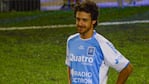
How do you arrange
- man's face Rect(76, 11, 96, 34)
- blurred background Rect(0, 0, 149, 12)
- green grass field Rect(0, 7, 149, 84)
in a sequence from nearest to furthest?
man's face Rect(76, 11, 96, 34) < green grass field Rect(0, 7, 149, 84) < blurred background Rect(0, 0, 149, 12)

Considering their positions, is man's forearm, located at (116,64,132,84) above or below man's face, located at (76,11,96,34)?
below

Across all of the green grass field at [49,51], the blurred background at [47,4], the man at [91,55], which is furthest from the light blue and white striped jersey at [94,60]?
the blurred background at [47,4]

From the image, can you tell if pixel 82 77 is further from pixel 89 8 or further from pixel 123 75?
pixel 89 8

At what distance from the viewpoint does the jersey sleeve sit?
12.3 ft

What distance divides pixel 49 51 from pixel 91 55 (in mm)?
7160

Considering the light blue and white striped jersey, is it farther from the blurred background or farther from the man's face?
the blurred background

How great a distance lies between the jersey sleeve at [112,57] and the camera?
376cm

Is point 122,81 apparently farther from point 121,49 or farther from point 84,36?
point 121,49

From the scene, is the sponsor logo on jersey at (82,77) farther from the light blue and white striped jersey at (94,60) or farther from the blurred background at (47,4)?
the blurred background at (47,4)

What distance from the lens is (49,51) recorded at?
1090cm

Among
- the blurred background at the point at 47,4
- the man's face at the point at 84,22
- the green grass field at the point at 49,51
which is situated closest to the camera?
the man's face at the point at 84,22

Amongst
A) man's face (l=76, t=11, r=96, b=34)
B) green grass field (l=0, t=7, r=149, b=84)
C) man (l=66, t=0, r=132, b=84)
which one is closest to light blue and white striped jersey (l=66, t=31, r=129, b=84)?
man (l=66, t=0, r=132, b=84)

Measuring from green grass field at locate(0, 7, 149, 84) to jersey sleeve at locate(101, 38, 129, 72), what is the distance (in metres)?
3.92

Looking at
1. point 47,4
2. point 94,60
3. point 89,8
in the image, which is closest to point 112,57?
point 94,60
